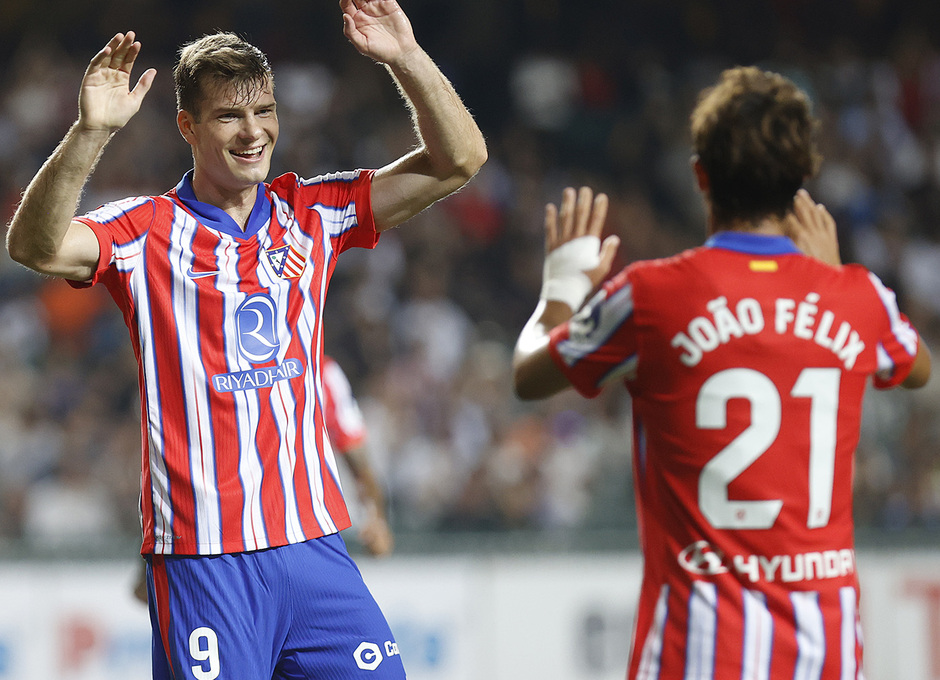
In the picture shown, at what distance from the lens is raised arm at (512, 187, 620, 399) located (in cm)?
279

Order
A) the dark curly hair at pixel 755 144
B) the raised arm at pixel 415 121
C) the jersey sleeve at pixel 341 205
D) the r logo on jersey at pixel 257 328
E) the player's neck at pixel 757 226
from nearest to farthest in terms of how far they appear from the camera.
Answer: the dark curly hair at pixel 755 144, the player's neck at pixel 757 226, the r logo on jersey at pixel 257 328, the raised arm at pixel 415 121, the jersey sleeve at pixel 341 205

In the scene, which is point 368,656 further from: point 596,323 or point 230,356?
point 596,323

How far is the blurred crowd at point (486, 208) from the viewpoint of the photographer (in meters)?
8.62

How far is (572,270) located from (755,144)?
58 centimetres

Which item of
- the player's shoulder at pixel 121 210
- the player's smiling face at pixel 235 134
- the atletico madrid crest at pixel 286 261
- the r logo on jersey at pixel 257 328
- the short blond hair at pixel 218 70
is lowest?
the r logo on jersey at pixel 257 328

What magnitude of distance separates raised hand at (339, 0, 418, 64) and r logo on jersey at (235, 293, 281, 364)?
72cm

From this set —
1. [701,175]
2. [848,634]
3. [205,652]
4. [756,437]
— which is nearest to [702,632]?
[848,634]

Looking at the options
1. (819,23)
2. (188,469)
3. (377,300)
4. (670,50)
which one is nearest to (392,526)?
(377,300)

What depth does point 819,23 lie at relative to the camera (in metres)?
13.2

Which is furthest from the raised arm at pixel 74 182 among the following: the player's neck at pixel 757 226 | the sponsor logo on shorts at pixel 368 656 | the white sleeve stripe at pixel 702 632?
the white sleeve stripe at pixel 702 632

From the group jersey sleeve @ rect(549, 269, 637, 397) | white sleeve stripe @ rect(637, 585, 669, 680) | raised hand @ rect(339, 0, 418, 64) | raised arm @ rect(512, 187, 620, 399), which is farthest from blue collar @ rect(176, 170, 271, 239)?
white sleeve stripe @ rect(637, 585, 669, 680)

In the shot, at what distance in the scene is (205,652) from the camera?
3049 mm

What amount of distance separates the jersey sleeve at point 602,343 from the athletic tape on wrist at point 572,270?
0.22 metres

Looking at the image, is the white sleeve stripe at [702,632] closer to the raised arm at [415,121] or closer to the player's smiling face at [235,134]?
the raised arm at [415,121]
